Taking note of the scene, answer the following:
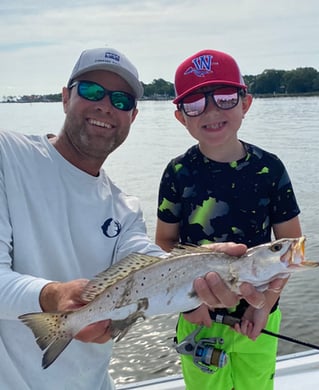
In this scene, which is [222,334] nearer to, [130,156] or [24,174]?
[24,174]

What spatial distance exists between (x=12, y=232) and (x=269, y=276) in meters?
1.24

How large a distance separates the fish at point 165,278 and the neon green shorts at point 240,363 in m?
0.74

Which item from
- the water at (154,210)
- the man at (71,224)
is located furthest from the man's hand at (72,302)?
the water at (154,210)

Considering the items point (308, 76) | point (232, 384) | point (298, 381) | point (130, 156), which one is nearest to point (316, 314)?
point (298, 381)

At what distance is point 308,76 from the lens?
282ft

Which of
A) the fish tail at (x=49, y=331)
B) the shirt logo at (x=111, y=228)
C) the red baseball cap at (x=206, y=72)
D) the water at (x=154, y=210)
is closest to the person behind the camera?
the fish tail at (x=49, y=331)

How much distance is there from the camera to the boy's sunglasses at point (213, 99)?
3.24 metres

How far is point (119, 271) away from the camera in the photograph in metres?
2.52

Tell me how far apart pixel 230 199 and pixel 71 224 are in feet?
3.56

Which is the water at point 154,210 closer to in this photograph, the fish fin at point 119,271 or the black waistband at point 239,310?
the black waistband at point 239,310

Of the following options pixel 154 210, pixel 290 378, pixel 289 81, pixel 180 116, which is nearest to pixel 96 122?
pixel 180 116

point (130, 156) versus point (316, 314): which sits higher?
point (130, 156)

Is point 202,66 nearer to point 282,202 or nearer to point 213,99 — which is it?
point 213,99

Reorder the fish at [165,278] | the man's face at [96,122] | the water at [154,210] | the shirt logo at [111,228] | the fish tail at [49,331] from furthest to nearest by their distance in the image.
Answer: the water at [154,210] → the man's face at [96,122] → the shirt logo at [111,228] → the fish at [165,278] → the fish tail at [49,331]
